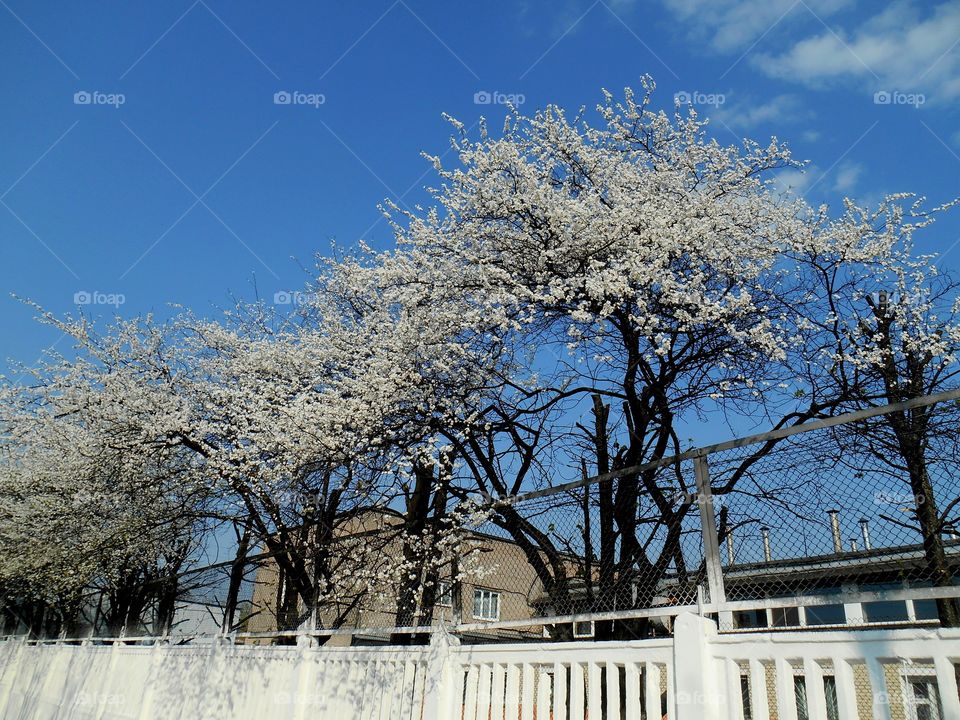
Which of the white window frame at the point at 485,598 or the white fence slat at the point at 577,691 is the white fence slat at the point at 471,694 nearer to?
the white window frame at the point at 485,598

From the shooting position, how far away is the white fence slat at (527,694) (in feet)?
15.2

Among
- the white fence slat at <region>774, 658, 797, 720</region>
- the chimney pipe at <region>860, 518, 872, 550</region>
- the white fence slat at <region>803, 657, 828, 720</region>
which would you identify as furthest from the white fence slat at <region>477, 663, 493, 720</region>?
the chimney pipe at <region>860, 518, 872, 550</region>

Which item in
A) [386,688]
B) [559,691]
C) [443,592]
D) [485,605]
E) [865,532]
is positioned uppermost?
[865,532]

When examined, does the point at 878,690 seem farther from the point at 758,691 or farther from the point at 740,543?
the point at 740,543

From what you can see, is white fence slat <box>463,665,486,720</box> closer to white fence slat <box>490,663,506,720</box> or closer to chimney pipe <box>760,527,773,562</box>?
white fence slat <box>490,663,506,720</box>

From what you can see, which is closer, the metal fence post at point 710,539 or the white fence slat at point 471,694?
the metal fence post at point 710,539

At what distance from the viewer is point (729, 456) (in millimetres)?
4031

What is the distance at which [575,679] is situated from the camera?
4.43 m

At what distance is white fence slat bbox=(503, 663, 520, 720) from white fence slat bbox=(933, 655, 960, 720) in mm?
2596

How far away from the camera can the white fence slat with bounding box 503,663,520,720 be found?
4766mm

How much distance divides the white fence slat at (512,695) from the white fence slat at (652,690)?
1.10m

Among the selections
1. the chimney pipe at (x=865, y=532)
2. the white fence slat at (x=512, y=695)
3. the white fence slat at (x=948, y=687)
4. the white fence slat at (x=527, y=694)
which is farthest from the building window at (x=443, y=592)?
the white fence slat at (x=948, y=687)

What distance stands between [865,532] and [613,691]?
5.57ft

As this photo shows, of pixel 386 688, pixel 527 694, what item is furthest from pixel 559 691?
pixel 386 688
